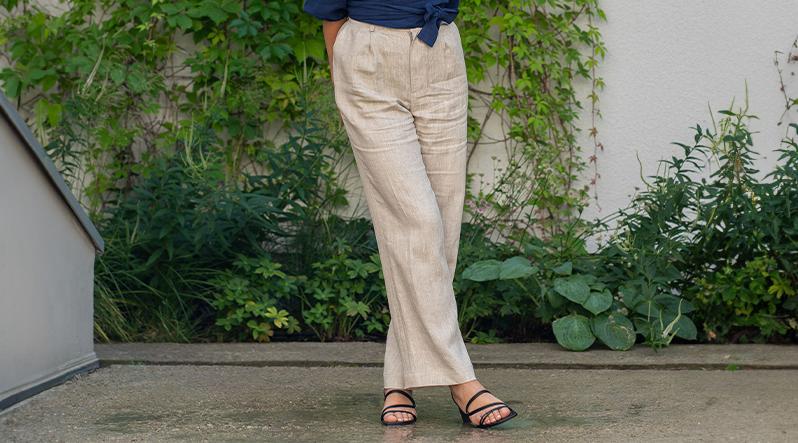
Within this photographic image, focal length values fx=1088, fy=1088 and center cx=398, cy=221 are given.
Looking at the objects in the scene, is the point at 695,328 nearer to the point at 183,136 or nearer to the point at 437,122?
the point at 437,122

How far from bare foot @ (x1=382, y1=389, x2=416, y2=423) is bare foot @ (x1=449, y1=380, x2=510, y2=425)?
152 mm

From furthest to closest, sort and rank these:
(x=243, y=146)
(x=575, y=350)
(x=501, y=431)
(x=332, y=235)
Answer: (x=243, y=146) < (x=332, y=235) < (x=575, y=350) < (x=501, y=431)

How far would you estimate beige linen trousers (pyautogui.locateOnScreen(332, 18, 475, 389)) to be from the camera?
303 cm

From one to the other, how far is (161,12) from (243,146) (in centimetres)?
76

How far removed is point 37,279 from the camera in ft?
11.6

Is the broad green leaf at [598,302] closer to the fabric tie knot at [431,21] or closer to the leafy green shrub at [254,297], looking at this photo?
the leafy green shrub at [254,297]

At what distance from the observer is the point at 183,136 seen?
520 cm

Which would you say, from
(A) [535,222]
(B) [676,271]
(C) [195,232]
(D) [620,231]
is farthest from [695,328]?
(C) [195,232]

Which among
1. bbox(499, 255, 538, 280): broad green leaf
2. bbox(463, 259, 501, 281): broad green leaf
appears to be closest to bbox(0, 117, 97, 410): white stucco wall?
bbox(463, 259, 501, 281): broad green leaf

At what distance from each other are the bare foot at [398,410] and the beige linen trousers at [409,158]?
0.06 m

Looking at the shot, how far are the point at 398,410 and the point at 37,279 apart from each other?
1.29 metres

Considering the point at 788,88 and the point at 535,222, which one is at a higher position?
the point at 788,88

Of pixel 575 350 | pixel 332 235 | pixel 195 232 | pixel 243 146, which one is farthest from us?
pixel 243 146

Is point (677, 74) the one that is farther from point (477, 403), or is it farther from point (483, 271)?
point (477, 403)
